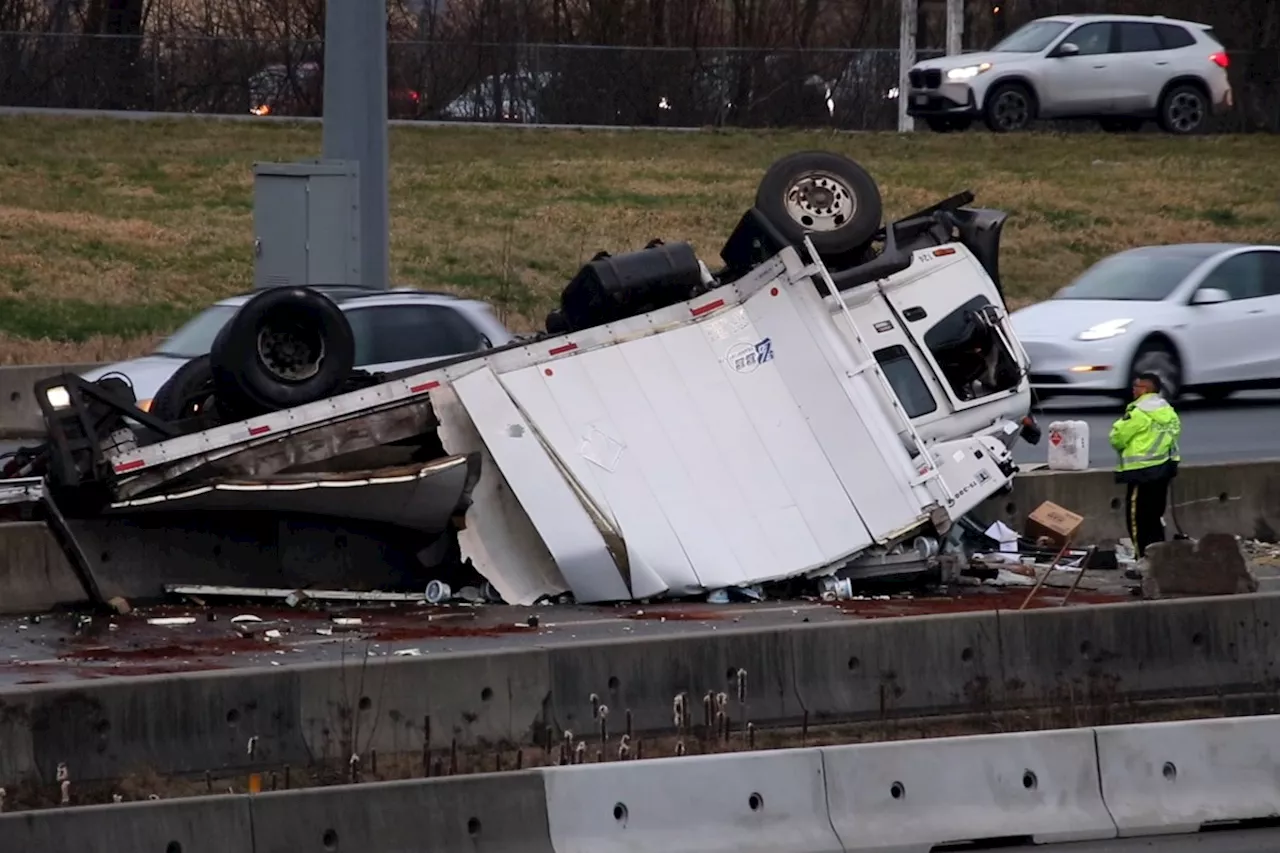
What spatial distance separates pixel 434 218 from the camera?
3478 centimetres

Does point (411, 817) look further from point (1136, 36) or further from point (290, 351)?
point (1136, 36)

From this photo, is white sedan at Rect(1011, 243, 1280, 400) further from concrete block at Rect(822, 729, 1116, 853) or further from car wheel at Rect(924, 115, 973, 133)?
car wheel at Rect(924, 115, 973, 133)

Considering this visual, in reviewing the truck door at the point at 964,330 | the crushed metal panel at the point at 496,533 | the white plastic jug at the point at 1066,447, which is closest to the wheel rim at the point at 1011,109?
the white plastic jug at the point at 1066,447

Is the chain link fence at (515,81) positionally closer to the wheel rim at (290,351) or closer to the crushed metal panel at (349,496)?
the wheel rim at (290,351)

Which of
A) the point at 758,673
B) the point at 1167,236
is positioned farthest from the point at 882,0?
the point at 758,673

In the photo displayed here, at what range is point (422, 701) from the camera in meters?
9.11

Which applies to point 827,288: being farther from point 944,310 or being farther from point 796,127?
point 796,127

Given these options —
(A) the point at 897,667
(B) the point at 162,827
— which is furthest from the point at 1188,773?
(B) the point at 162,827

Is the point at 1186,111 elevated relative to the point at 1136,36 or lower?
lower

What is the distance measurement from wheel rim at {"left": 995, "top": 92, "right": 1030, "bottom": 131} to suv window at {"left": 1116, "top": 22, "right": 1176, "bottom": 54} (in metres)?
1.79

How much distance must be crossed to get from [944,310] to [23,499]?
5547 mm

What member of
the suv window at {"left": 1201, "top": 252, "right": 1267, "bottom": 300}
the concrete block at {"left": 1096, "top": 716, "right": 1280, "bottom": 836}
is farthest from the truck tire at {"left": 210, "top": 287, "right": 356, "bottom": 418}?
the suv window at {"left": 1201, "top": 252, "right": 1267, "bottom": 300}

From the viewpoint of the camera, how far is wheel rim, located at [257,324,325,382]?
12375 millimetres

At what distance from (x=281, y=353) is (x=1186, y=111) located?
2795 cm
